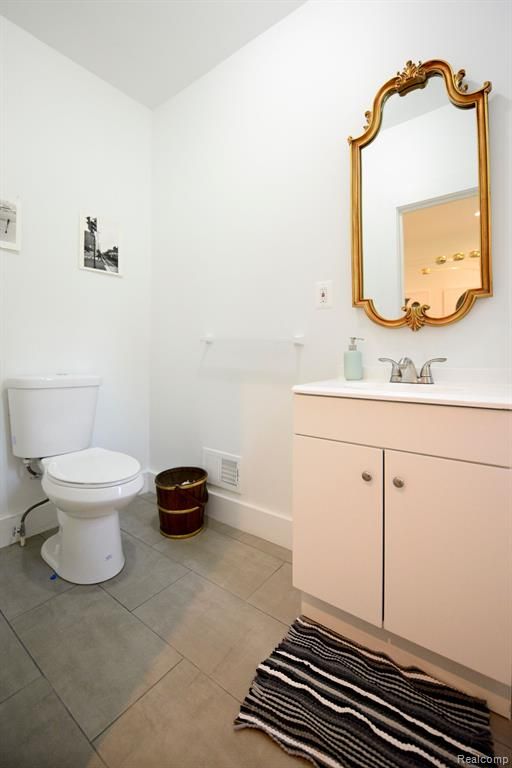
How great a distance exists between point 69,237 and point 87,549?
1.64m

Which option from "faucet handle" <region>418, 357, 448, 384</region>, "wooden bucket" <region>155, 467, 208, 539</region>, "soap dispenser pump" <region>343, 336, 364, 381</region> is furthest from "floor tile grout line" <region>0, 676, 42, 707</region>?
"faucet handle" <region>418, 357, 448, 384</region>

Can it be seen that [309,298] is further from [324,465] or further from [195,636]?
[195,636]

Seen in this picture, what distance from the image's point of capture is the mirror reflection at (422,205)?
46.3 inches

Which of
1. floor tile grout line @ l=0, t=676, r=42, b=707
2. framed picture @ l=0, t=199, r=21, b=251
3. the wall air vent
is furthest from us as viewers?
the wall air vent

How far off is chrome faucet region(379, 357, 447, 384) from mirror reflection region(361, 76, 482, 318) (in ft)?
0.59

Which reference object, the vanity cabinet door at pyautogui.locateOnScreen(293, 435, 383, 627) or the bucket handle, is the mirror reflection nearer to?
the vanity cabinet door at pyautogui.locateOnScreen(293, 435, 383, 627)

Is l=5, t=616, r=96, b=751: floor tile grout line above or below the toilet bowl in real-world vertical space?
below

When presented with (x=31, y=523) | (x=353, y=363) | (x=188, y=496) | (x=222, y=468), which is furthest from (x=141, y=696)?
(x=353, y=363)

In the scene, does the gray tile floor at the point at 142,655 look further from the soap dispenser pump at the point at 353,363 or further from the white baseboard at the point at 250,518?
the soap dispenser pump at the point at 353,363

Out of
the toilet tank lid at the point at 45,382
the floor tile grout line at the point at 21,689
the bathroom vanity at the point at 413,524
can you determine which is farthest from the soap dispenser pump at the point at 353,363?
the floor tile grout line at the point at 21,689

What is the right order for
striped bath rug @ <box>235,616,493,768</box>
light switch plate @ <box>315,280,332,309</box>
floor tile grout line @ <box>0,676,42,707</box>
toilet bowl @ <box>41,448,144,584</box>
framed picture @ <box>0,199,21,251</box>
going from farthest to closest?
framed picture @ <box>0,199,21,251</box>
light switch plate @ <box>315,280,332,309</box>
toilet bowl @ <box>41,448,144,584</box>
floor tile grout line @ <box>0,676,42,707</box>
striped bath rug @ <box>235,616,493,768</box>

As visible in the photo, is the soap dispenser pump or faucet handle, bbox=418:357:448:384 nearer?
faucet handle, bbox=418:357:448:384

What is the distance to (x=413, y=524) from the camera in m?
0.94

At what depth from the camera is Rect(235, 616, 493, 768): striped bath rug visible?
2.65 feet
